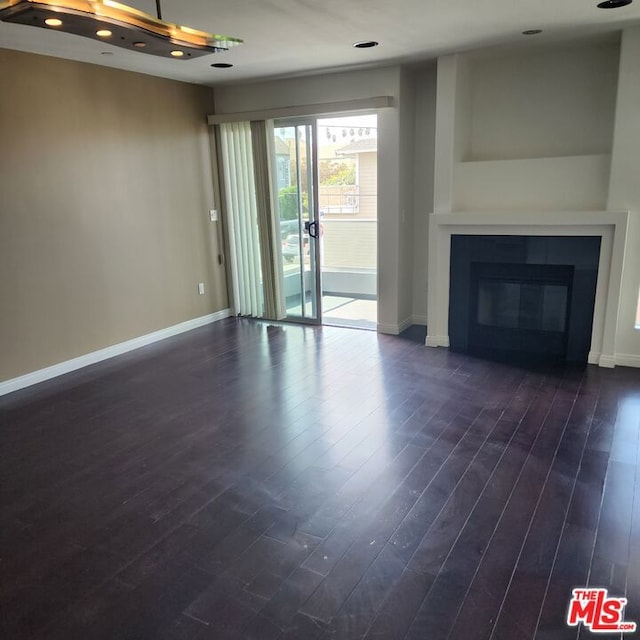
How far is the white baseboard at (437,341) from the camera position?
5.00 meters

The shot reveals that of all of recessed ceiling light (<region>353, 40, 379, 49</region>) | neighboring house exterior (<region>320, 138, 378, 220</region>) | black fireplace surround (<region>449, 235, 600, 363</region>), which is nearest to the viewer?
recessed ceiling light (<region>353, 40, 379, 49</region>)

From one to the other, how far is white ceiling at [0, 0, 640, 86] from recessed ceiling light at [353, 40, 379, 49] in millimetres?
56

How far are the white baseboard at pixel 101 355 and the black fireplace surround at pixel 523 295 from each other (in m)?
2.78

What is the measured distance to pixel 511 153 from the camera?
4805 mm

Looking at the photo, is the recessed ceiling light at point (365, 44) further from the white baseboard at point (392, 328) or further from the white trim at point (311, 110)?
the white baseboard at point (392, 328)

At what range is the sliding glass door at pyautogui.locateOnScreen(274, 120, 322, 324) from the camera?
5.51 m

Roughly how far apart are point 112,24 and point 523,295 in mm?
3823

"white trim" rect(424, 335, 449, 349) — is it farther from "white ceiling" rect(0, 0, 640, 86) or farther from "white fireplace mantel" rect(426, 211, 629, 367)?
"white ceiling" rect(0, 0, 640, 86)

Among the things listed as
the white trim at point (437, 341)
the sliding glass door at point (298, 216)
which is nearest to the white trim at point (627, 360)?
the white trim at point (437, 341)

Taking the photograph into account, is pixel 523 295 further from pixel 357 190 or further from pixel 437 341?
pixel 357 190

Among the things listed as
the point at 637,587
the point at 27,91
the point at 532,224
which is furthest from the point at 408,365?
the point at 27,91

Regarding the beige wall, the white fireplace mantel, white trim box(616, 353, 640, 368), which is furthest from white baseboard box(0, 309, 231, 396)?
white trim box(616, 353, 640, 368)

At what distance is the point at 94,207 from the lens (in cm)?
469

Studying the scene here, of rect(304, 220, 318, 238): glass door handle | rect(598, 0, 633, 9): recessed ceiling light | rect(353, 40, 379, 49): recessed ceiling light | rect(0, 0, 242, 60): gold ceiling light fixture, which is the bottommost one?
rect(304, 220, 318, 238): glass door handle
